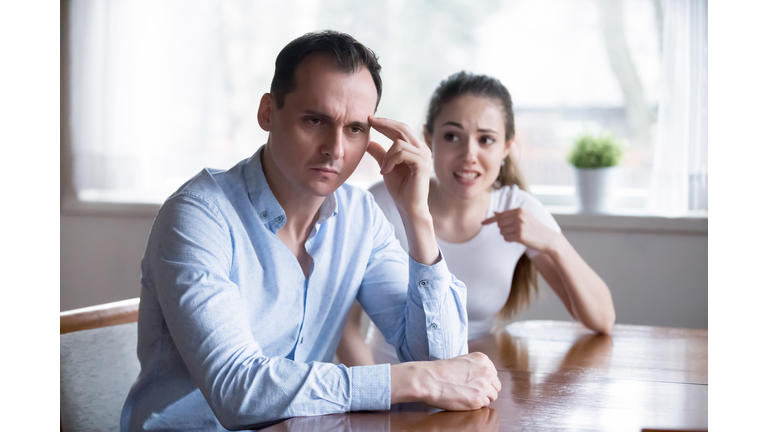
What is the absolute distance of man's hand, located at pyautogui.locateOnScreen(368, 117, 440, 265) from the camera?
1180 mm

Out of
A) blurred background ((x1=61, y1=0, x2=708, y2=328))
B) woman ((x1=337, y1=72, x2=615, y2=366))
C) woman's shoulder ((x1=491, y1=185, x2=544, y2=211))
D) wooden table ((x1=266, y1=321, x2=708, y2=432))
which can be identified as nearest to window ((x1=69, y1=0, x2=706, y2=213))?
blurred background ((x1=61, y1=0, x2=708, y2=328))

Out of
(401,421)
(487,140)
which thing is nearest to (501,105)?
(487,140)

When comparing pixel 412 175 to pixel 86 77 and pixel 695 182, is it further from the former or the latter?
pixel 86 77

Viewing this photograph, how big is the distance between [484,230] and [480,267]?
0.12 meters

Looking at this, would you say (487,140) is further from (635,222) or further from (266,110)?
(635,222)

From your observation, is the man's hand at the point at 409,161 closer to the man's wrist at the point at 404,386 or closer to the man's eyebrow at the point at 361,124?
the man's eyebrow at the point at 361,124

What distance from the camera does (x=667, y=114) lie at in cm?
266

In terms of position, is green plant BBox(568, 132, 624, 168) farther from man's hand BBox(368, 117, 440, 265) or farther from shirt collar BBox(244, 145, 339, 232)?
shirt collar BBox(244, 145, 339, 232)

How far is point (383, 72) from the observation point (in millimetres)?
3123

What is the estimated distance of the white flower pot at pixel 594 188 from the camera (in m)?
2.70

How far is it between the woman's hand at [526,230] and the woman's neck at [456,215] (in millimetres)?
151

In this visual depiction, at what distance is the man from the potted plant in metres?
1.64

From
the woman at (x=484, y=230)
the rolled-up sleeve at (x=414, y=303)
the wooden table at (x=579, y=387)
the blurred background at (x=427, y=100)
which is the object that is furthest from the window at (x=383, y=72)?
the rolled-up sleeve at (x=414, y=303)
